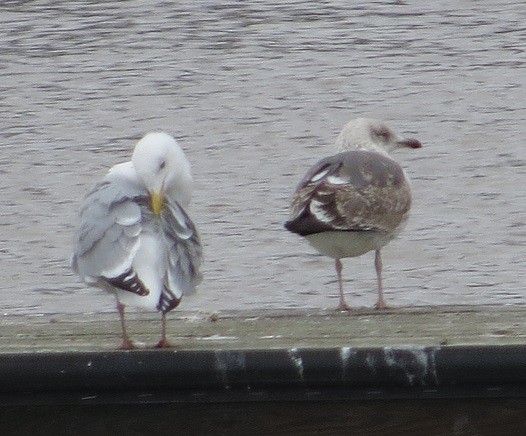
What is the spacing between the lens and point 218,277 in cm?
830

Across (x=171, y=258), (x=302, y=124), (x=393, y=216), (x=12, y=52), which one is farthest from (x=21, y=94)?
(x=171, y=258)

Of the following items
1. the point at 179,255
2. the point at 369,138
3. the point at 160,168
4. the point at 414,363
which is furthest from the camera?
the point at 369,138

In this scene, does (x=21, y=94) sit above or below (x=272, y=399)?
below

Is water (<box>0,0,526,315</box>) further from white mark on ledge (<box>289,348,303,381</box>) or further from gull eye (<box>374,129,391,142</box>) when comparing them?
white mark on ledge (<box>289,348,303,381</box>)

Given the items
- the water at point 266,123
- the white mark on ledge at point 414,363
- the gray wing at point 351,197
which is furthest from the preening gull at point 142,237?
the water at point 266,123

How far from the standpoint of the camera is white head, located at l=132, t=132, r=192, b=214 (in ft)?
14.0

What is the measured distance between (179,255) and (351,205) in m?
1.55

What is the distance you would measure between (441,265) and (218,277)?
135 cm

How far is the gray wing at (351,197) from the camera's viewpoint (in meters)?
5.43

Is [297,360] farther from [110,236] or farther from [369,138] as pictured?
[369,138]

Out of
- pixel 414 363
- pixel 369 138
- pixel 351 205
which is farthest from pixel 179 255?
pixel 369 138

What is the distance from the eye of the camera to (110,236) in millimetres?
4145

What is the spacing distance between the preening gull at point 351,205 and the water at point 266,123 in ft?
6.03

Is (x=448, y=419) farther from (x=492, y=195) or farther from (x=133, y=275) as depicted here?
(x=492, y=195)
